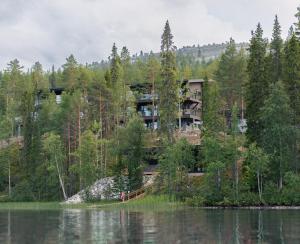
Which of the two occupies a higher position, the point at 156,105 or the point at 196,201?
the point at 156,105

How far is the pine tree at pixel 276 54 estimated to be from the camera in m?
76.6

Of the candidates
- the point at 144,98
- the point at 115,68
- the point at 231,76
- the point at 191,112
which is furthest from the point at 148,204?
the point at 191,112

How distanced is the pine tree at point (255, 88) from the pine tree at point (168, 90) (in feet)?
36.0

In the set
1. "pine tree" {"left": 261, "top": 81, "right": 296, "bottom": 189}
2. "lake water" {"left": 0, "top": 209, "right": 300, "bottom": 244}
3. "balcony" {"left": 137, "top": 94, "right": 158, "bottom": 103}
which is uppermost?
"balcony" {"left": 137, "top": 94, "right": 158, "bottom": 103}

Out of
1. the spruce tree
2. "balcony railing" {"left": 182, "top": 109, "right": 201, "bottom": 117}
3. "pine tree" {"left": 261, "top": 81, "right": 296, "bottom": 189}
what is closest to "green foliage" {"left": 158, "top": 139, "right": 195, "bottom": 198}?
"pine tree" {"left": 261, "top": 81, "right": 296, "bottom": 189}

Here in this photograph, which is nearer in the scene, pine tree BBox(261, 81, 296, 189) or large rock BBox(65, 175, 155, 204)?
pine tree BBox(261, 81, 296, 189)

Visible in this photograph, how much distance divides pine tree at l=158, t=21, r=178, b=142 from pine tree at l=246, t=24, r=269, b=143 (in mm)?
10969

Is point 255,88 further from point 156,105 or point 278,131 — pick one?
point 156,105

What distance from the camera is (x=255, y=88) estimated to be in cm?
7438

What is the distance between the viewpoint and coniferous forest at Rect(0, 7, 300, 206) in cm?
6731

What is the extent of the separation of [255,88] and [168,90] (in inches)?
509

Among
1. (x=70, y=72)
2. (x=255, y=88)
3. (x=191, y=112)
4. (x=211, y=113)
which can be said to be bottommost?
(x=211, y=113)

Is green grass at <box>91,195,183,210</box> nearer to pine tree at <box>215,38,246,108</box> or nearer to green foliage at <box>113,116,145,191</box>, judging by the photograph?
green foliage at <box>113,116,145,191</box>

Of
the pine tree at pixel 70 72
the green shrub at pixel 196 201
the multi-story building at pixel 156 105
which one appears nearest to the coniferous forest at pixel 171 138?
the green shrub at pixel 196 201
